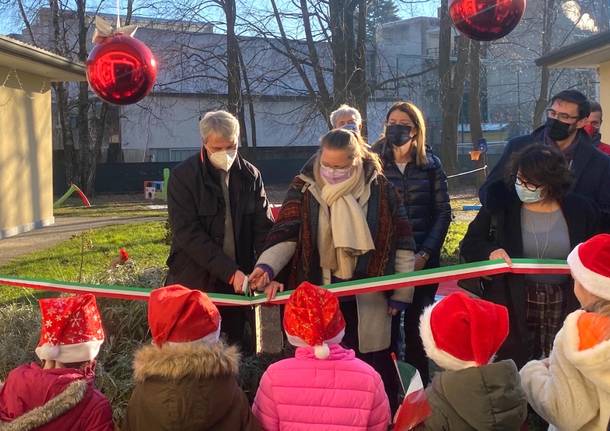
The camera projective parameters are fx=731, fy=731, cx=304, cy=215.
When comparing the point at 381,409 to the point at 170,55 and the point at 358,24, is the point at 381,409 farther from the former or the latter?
the point at 170,55

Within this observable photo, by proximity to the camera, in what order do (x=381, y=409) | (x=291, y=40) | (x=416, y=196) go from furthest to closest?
1. (x=291, y=40)
2. (x=416, y=196)
3. (x=381, y=409)

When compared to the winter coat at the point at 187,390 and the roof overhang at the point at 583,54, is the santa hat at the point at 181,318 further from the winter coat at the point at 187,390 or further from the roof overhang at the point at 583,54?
the roof overhang at the point at 583,54

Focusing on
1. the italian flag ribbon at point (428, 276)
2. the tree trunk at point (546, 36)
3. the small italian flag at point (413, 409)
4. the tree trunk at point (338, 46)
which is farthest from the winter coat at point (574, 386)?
the tree trunk at point (546, 36)

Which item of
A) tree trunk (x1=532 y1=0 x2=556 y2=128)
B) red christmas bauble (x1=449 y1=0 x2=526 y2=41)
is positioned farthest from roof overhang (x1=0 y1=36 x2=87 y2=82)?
tree trunk (x1=532 y1=0 x2=556 y2=128)

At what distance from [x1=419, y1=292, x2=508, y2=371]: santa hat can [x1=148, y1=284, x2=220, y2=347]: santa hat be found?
886mm

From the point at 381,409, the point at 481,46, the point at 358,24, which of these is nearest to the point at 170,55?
the point at 358,24

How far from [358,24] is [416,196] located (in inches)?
858

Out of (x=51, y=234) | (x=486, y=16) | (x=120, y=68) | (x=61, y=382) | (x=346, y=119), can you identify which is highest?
(x=486, y=16)

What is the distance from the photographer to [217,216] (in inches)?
171

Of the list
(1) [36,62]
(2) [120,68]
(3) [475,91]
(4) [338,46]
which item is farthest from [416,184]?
(3) [475,91]

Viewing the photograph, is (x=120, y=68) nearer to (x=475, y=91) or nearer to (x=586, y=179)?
(x=586, y=179)

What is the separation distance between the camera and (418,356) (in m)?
4.88

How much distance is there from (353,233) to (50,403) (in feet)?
5.90

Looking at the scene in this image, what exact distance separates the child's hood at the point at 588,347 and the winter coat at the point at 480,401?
23 cm
